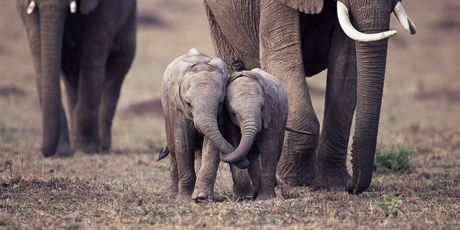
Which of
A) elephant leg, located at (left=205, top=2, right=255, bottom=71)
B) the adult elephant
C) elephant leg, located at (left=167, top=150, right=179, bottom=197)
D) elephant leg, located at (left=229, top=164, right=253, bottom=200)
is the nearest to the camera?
elephant leg, located at (left=229, top=164, right=253, bottom=200)

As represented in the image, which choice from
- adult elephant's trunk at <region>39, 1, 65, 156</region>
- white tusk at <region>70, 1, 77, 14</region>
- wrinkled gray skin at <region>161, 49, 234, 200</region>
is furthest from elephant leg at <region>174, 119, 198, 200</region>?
white tusk at <region>70, 1, 77, 14</region>

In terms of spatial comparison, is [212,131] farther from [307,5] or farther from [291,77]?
[307,5]

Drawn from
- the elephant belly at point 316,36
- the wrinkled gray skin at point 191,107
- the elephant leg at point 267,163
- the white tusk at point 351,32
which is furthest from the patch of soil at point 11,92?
the elephant leg at point 267,163

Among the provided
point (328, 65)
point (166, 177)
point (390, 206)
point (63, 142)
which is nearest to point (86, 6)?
point (63, 142)

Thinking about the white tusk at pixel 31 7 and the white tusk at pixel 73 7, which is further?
the white tusk at pixel 31 7

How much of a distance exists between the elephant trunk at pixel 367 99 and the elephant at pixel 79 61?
505cm

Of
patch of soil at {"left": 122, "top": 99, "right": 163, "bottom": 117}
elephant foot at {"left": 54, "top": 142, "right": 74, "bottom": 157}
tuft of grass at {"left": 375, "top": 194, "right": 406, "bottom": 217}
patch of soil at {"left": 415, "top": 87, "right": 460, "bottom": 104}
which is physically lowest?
patch of soil at {"left": 415, "top": 87, "right": 460, "bottom": 104}

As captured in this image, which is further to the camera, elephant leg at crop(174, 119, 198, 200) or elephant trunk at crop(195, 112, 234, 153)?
elephant leg at crop(174, 119, 198, 200)

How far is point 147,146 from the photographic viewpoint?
48.9ft

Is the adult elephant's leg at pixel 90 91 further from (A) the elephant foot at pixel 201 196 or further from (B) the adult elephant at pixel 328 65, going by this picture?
(A) the elephant foot at pixel 201 196

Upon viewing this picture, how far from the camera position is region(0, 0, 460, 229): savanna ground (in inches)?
279

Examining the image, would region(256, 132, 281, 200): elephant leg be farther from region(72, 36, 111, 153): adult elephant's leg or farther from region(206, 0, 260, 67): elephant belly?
region(72, 36, 111, 153): adult elephant's leg

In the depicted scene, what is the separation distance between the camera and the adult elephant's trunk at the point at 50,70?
1233 centimetres

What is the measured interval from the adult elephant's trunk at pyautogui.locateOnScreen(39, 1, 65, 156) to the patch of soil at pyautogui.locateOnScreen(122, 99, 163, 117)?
7.25 meters
